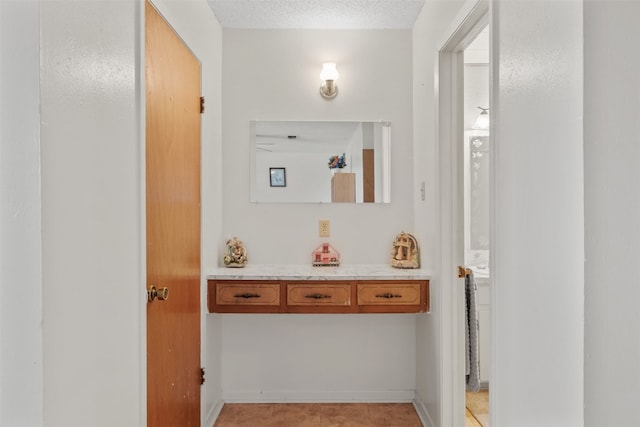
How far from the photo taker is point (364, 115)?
10.1 ft

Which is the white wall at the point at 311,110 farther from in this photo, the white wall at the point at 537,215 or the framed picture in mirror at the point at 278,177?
the white wall at the point at 537,215

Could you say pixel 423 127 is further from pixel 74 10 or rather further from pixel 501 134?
pixel 74 10

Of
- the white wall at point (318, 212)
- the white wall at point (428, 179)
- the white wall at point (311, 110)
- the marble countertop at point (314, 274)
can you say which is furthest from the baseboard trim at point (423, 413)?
the white wall at point (311, 110)

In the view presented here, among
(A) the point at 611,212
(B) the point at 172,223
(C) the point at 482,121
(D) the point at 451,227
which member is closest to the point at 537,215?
(A) the point at 611,212

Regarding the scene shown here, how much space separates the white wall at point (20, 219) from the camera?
871mm

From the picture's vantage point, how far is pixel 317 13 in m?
2.84

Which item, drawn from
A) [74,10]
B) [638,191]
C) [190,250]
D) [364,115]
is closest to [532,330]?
[638,191]

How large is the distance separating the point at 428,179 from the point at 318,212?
789mm

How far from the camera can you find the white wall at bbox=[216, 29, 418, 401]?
3047mm

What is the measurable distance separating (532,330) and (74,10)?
1.41 metres

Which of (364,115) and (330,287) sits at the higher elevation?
(364,115)

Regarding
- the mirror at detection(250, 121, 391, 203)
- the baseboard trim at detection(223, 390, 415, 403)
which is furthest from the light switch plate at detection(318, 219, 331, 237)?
the baseboard trim at detection(223, 390, 415, 403)

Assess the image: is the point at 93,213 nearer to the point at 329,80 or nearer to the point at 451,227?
the point at 451,227

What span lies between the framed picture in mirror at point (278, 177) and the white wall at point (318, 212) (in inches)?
5.6
